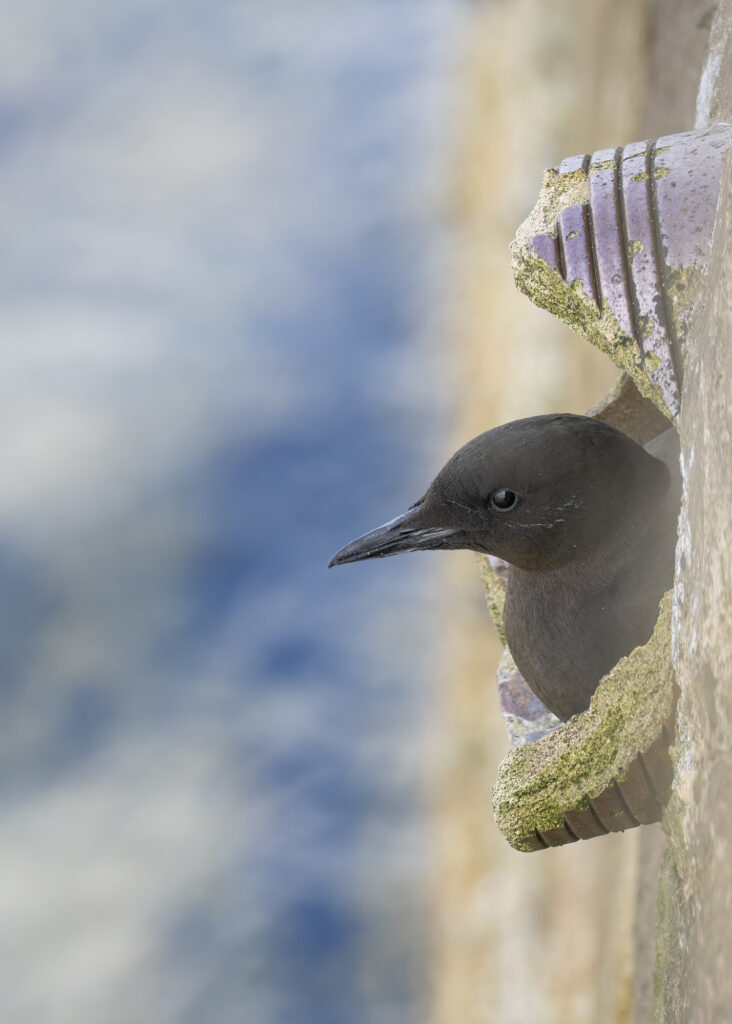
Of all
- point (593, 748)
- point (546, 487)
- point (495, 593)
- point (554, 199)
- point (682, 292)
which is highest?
point (554, 199)

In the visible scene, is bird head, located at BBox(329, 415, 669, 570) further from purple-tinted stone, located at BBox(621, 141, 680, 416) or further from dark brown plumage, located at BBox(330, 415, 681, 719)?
purple-tinted stone, located at BBox(621, 141, 680, 416)

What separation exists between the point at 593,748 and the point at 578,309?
0.35 m

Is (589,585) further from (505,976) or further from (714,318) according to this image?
(505,976)

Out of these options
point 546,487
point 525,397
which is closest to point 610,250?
point 546,487

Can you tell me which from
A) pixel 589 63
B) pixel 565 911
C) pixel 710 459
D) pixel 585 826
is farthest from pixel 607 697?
pixel 589 63

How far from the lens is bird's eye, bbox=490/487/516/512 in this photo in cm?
94

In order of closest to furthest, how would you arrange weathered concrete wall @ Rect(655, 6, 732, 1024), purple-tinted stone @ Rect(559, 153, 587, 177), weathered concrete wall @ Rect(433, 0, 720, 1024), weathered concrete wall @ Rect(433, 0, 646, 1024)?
weathered concrete wall @ Rect(655, 6, 732, 1024)
purple-tinted stone @ Rect(559, 153, 587, 177)
weathered concrete wall @ Rect(433, 0, 720, 1024)
weathered concrete wall @ Rect(433, 0, 646, 1024)

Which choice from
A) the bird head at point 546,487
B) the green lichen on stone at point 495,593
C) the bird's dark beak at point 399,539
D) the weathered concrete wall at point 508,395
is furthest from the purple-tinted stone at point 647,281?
the weathered concrete wall at point 508,395

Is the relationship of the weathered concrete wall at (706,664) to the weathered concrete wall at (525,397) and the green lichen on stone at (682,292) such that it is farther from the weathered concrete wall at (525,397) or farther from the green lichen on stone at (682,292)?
the weathered concrete wall at (525,397)

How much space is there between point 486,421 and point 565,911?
110 cm

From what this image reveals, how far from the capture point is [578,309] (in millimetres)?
874

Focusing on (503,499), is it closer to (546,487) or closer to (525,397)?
(546,487)

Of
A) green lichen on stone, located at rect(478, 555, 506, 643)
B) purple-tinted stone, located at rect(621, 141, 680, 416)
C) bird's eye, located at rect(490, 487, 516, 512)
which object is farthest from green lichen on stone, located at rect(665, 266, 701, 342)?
green lichen on stone, located at rect(478, 555, 506, 643)

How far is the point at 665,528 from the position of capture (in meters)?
0.92
